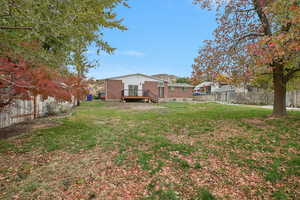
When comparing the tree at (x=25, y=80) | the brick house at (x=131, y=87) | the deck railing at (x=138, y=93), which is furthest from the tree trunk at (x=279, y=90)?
the deck railing at (x=138, y=93)

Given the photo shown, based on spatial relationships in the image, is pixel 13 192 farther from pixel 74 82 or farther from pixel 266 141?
pixel 266 141

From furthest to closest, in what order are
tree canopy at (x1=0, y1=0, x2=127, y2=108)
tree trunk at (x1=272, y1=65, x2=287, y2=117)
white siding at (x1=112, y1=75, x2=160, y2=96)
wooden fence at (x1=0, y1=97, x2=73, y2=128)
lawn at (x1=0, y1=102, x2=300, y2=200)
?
1. white siding at (x1=112, y1=75, x2=160, y2=96)
2. tree trunk at (x1=272, y1=65, x2=287, y2=117)
3. wooden fence at (x1=0, y1=97, x2=73, y2=128)
4. tree canopy at (x1=0, y1=0, x2=127, y2=108)
5. lawn at (x1=0, y1=102, x2=300, y2=200)

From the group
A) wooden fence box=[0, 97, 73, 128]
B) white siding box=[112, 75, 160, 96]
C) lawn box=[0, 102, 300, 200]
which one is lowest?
lawn box=[0, 102, 300, 200]

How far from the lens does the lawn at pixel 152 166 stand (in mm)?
2111

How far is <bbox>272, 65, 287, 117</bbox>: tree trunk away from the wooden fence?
404 inches

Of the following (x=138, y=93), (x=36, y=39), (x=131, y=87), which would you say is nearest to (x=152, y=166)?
(x=36, y=39)

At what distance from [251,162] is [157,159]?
1904mm

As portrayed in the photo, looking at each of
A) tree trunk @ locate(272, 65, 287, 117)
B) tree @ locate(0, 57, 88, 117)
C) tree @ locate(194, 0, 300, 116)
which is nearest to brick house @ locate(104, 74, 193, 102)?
tree @ locate(194, 0, 300, 116)

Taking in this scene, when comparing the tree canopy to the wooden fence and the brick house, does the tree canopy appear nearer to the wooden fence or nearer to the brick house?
the wooden fence

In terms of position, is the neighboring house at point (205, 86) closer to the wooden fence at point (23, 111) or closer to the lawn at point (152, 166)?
the lawn at point (152, 166)

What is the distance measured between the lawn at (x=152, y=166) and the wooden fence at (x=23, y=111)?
1.54 meters

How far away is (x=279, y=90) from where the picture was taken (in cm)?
646

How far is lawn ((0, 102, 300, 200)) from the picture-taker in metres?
2.11

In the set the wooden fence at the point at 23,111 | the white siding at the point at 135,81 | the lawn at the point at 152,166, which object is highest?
the white siding at the point at 135,81
